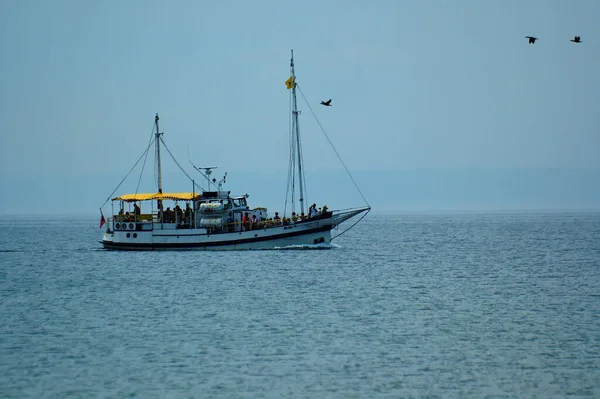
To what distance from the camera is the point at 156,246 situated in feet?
269

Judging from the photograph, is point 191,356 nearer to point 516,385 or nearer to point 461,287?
point 516,385

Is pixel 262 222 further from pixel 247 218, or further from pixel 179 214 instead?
pixel 179 214

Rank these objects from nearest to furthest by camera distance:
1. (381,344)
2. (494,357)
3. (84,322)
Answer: (494,357)
(381,344)
(84,322)

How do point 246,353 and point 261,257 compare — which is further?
point 261,257

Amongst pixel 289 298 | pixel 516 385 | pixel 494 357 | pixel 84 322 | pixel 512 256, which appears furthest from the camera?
pixel 512 256

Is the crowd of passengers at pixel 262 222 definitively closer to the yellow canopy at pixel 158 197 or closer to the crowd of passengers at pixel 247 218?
the crowd of passengers at pixel 247 218

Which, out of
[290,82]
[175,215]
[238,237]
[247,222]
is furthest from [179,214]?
[290,82]

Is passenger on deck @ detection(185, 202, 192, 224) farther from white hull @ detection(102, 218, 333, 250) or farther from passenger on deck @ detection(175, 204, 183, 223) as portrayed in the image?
white hull @ detection(102, 218, 333, 250)

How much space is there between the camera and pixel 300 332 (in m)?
38.4

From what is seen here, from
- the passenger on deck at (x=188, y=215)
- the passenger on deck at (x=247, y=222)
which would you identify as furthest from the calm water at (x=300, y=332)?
the passenger on deck at (x=188, y=215)

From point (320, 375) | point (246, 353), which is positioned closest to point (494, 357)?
point (320, 375)

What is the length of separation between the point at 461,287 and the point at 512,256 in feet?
117

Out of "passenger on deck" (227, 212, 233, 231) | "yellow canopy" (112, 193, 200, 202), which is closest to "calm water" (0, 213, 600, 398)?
"passenger on deck" (227, 212, 233, 231)

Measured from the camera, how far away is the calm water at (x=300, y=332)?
28.7 m
